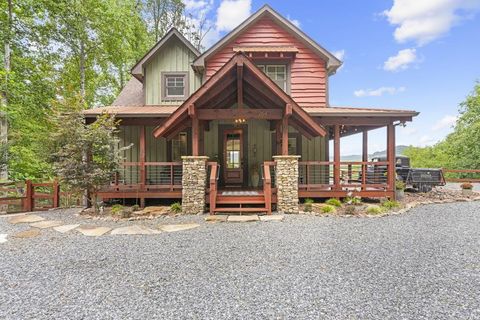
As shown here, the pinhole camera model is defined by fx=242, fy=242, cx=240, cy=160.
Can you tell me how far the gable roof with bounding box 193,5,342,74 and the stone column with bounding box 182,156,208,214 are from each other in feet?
15.6

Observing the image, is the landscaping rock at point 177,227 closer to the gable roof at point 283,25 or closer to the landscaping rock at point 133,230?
the landscaping rock at point 133,230

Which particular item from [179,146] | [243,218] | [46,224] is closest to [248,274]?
[243,218]

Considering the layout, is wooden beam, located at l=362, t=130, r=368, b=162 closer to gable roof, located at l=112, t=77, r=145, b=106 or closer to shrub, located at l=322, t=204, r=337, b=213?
shrub, located at l=322, t=204, r=337, b=213

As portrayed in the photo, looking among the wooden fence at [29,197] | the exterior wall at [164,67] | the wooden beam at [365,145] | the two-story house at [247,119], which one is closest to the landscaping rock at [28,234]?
the two-story house at [247,119]

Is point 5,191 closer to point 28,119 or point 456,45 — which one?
point 28,119

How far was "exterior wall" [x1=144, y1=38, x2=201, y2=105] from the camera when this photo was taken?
10.5 m

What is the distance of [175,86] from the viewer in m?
10.7

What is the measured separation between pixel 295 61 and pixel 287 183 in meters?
5.61

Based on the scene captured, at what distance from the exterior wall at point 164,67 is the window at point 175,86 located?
6.6 inches

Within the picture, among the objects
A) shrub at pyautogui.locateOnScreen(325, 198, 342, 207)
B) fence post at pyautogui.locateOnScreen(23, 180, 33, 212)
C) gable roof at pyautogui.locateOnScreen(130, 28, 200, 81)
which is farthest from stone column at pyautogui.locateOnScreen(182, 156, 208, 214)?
fence post at pyautogui.locateOnScreen(23, 180, 33, 212)

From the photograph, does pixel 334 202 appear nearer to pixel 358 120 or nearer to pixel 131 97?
pixel 358 120

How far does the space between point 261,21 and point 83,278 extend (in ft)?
34.8

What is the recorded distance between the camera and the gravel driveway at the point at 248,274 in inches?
107

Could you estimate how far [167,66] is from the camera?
Result: 10.5m
